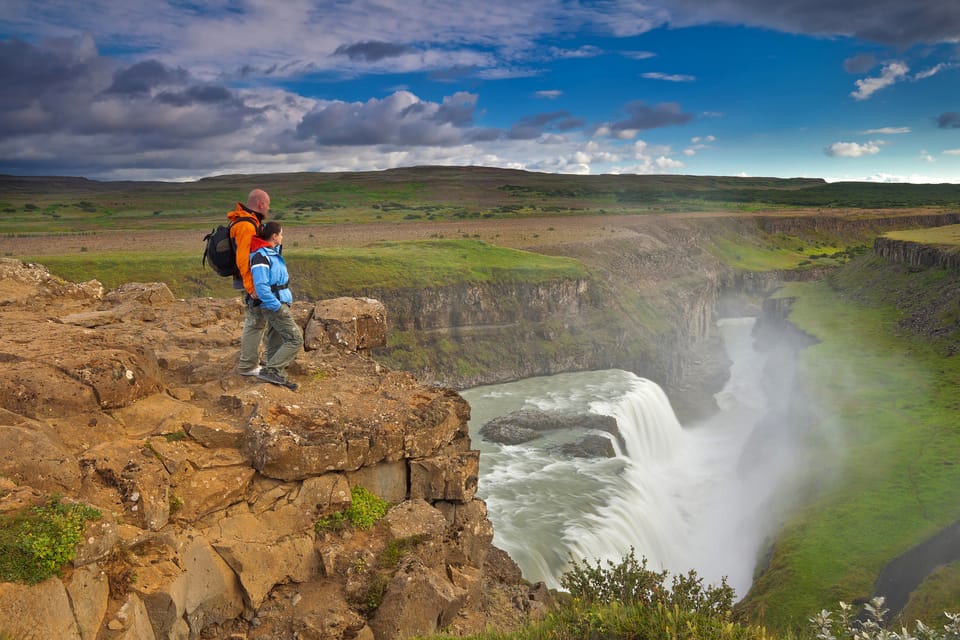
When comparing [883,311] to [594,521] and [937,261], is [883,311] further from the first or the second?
[594,521]

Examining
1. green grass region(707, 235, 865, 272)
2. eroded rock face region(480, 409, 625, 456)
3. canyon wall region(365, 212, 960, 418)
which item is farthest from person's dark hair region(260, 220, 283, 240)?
green grass region(707, 235, 865, 272)

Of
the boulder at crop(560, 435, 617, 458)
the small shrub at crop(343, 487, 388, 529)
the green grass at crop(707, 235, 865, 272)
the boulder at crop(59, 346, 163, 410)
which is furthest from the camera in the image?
the green grass at crop(707, 235, 865, 272)

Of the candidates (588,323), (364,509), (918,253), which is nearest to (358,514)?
(364,509)

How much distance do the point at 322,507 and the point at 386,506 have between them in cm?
132

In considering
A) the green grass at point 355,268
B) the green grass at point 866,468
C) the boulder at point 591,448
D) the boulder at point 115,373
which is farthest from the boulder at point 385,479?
the green grass at point 355,268

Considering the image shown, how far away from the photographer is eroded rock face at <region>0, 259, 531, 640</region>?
923 cm

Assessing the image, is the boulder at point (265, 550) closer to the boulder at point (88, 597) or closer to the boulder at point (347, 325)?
the boulder at point (88, 597)

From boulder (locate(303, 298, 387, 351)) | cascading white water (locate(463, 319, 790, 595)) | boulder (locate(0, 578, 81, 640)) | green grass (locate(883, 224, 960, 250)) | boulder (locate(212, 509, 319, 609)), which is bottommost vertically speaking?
cascading white water (locate(463, 319, 790, 595))

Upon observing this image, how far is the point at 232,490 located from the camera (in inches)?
436

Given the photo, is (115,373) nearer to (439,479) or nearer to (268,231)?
(268,231)

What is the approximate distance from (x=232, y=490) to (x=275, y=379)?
9.86 ft

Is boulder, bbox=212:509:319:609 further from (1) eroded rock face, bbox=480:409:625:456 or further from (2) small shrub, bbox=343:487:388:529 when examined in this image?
(1) eroded rock face, bbox=480:409:625:456

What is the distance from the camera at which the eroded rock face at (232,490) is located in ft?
30.3

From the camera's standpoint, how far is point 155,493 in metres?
10.2
